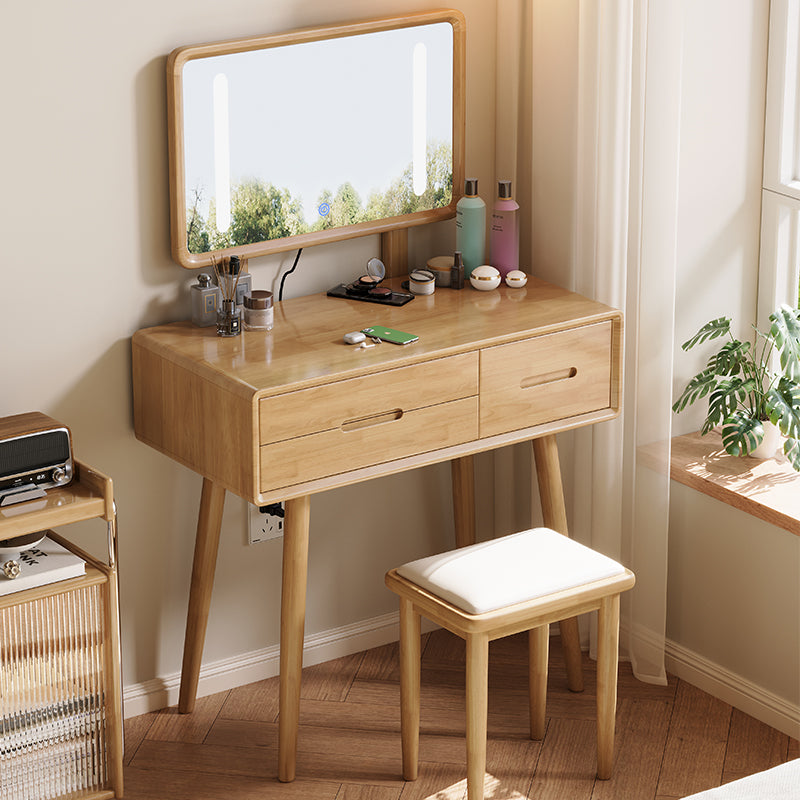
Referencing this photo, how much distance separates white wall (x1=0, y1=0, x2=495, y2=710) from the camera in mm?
2607

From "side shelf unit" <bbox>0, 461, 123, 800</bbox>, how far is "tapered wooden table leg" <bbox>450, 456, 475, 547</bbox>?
0.89 metres

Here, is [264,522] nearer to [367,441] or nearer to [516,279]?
[367,441]

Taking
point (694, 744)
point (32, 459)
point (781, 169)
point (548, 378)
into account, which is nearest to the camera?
point (32, 459)

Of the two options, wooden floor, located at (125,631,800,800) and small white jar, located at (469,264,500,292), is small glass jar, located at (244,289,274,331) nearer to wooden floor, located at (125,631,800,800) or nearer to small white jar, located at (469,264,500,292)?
small white jar, located at (469,264,500,292)

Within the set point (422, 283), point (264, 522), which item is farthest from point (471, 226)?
point (264, 522)

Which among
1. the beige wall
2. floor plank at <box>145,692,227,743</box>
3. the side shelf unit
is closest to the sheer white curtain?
the beige wall

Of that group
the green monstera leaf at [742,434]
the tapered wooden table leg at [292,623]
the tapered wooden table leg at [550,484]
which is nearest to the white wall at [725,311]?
the green monstera leaf at [742,434]

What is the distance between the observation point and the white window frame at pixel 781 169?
10.1ft

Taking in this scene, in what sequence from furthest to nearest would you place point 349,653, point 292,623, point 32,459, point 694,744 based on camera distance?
point 349,653 < point 694,744 < point 292,623 < point 32,459

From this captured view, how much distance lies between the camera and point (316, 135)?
2.87 m

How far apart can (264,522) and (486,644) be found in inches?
28.9

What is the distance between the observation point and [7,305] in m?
2.65

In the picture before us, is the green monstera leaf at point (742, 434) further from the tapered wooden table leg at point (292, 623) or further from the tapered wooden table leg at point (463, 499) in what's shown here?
the tapered wooden table leg at point (292, 623)

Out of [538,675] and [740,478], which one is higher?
[740,478]
